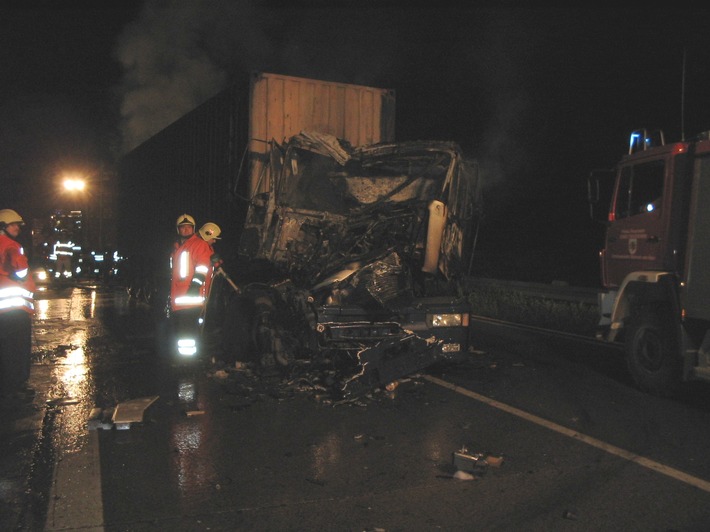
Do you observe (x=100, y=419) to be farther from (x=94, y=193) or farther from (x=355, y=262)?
(x=94, y=193)

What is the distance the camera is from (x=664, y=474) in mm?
4609

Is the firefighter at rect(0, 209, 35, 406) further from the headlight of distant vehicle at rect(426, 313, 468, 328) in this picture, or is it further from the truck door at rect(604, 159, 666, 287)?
the truck door at rect(604, 159, 666, 287)

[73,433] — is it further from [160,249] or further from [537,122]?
[537,122]

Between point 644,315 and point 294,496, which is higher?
point 644,315

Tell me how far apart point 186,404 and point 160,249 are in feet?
27.8

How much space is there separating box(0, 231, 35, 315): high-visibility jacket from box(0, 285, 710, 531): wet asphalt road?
3.01ft

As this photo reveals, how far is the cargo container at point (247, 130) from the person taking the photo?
9523 millimetres

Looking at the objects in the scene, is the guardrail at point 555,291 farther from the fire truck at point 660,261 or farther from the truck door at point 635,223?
the fire truck at point 660,261

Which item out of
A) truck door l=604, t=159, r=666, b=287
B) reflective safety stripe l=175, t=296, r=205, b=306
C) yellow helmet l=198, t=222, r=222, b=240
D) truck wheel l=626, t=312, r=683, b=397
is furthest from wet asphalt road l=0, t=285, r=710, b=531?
yellow helmet l=198, t=222, r=222, b=240

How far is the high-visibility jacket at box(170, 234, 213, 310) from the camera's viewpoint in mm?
7938

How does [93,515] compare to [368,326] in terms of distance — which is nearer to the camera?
[93,515]

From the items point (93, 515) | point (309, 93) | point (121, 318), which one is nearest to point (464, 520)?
point (93, 515)

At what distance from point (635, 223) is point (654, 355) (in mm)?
1366

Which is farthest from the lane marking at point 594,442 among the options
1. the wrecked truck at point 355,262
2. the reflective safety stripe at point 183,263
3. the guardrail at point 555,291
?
the guardrail at point 555,291
